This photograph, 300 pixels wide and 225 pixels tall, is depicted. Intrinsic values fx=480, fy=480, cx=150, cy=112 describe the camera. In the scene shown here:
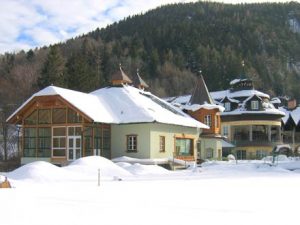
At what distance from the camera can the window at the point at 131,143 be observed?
35.2 meters

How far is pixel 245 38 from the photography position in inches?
4670

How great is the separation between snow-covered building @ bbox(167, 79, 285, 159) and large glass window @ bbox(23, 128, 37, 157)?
2544 centimetres

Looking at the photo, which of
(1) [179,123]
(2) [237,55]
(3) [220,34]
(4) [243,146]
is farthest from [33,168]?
(3) [220,34]

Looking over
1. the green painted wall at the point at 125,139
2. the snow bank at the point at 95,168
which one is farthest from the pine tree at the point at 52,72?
the snow bank at the point at 95,168

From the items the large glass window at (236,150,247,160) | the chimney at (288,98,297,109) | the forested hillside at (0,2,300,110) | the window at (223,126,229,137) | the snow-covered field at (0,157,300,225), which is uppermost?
the forested hillside at (0,2,300,110)

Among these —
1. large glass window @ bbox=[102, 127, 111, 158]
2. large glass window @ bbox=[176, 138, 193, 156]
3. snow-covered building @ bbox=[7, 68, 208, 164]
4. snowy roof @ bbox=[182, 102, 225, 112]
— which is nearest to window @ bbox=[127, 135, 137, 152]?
snow-covered building @ bbox=[7, 68, 208, 164]

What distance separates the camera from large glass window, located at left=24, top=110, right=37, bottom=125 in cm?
3519

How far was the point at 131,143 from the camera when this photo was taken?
35344 mm

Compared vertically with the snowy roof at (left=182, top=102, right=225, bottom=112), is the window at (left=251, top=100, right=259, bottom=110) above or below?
above

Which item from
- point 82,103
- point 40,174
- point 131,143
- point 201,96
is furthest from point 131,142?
point 201,96

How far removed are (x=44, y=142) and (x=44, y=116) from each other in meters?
1.97

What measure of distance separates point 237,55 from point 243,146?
1989 inches

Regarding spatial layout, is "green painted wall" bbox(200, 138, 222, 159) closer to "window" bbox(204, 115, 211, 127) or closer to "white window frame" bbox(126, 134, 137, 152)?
"window" bbox(204, 115, 211, 127)

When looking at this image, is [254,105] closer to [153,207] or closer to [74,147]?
[74,147]
